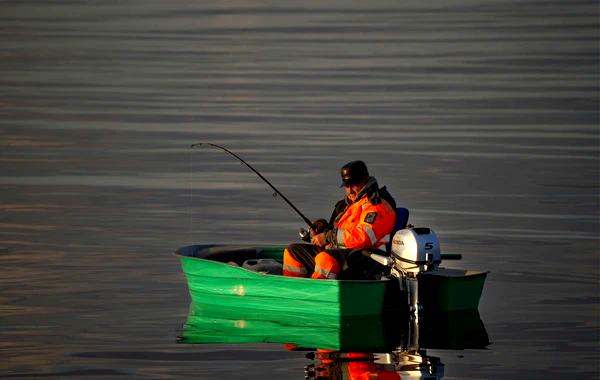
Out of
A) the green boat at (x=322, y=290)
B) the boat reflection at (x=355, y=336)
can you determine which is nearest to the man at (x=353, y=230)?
the green boat at (x=322, y=290)

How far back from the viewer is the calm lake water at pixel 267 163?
1441cm

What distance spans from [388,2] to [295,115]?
76.5 feet

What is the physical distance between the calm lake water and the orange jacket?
115cm

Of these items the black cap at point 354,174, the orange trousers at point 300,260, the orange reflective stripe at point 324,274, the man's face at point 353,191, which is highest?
the black cap at point 354,174

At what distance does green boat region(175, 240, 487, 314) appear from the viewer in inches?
575

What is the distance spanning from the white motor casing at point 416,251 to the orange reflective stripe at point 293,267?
35.5 inches

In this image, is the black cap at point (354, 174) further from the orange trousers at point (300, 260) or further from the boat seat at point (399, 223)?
the orange trousers at point (300, 260)

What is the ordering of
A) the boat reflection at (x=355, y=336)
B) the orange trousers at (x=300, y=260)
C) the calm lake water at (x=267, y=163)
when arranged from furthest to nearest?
the orange trousers at (x=300, y=260)
the calm lake water at (x=267, y=163)
the boat reflection at (x=355, y=336)

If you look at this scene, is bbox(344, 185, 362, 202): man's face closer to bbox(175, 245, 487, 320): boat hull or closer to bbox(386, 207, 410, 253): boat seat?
bbox(386, 207, 410, 253): boat seat

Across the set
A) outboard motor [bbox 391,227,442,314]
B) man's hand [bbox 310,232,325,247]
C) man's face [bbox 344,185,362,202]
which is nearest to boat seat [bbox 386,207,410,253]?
outboard motor [bbox 391,227,442,314]

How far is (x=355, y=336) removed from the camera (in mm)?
14312

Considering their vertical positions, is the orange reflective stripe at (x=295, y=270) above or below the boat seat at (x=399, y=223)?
below

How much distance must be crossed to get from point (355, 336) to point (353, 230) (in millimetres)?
982

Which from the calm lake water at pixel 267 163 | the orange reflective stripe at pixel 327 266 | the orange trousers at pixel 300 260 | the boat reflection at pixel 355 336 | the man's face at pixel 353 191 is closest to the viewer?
the boat reflection at pixel 355 336
